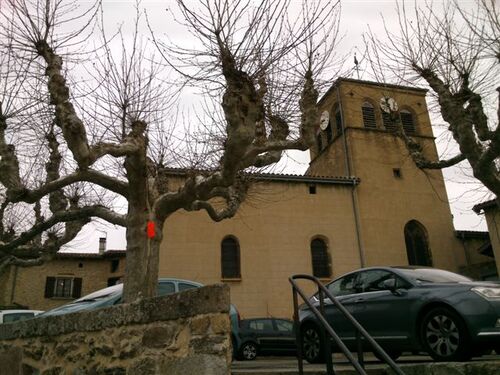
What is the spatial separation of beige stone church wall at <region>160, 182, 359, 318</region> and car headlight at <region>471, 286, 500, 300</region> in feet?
44.3

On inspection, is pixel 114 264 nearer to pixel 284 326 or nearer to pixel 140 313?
pixel 284 326

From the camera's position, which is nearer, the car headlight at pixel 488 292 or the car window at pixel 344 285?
the car headlight at pixel 488 292

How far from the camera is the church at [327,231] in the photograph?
21.1m

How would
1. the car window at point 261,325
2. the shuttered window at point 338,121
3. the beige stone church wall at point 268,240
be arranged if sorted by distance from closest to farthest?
the car window at point 261,325
the beige stone church wall at point 268,240
the shuttered window at point 338,121

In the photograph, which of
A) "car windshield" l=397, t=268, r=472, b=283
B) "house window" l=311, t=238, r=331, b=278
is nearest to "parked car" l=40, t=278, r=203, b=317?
"car windshield" l=397, t=268, r=472, b=283

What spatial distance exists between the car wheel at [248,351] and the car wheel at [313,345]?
7415 mm

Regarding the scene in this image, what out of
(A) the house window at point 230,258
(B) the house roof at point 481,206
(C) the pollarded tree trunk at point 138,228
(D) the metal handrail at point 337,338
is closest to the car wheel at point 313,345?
(D) the metal handrail at point 337,338

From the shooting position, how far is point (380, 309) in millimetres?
7180

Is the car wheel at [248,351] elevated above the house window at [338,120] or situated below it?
below

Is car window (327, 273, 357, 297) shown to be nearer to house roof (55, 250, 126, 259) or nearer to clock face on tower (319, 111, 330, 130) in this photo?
house roof (55, 250, 126, 259)

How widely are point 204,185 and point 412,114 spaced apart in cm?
2243

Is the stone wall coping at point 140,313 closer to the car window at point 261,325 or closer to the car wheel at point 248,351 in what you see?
the car wheel at point 248,351

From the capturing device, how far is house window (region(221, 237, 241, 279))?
2144 cm

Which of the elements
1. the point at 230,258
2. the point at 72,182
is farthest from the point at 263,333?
the point at 72,182
